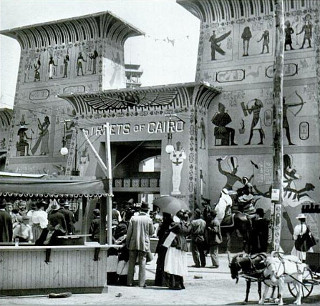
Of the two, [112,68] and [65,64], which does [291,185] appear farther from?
[65,64]

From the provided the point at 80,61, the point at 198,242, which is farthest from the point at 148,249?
the point at 80,61

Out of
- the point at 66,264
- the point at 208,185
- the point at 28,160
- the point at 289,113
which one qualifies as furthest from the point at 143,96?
the point at 66,264

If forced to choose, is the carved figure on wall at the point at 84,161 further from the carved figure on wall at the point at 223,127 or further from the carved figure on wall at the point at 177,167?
the carved figure on wall at the point at 223,127

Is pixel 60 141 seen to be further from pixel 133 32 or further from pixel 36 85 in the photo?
pixel 133 32

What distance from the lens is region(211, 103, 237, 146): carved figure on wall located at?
22766 mm

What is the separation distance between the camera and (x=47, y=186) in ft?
34.8

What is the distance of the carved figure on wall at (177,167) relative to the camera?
22234 mm

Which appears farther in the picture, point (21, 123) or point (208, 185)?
point (21, 123)

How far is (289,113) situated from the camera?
71.2 ft

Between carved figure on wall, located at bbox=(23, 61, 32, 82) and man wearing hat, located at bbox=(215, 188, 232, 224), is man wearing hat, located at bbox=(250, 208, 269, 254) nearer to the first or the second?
man wearing hat, located at bbox=(215, 188, 232, 224)

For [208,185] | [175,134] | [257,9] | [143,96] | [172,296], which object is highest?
[257,9]

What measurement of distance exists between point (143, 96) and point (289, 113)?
256 inches

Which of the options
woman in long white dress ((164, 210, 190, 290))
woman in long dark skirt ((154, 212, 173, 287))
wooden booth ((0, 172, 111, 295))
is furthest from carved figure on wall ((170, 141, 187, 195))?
wooden booth ((0, 172, 111, 295))

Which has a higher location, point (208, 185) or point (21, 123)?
point (21, 123)
